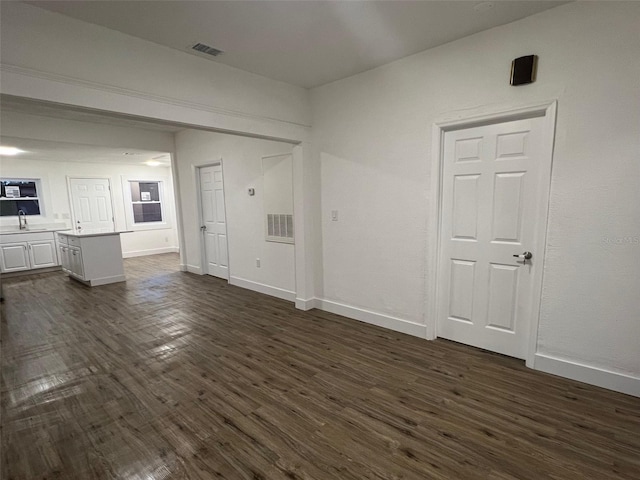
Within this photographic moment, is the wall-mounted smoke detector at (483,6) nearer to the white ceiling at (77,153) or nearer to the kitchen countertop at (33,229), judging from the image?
the white ceiling at (77,153)

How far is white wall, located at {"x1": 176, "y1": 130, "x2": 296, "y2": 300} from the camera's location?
4.71m

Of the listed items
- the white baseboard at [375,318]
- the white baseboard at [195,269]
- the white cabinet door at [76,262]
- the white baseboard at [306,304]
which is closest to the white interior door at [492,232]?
the white baseboard at [375,318]

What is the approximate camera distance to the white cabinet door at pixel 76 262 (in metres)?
5.59

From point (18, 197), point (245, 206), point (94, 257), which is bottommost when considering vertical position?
point (94, 257)

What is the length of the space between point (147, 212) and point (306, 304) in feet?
22.5

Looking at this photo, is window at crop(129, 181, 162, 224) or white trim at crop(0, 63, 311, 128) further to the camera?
window at crop(129, 181, 162, 224)

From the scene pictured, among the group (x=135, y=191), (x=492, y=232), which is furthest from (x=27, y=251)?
(x=492, y=232)

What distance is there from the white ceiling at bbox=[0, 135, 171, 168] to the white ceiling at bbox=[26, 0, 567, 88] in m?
3.73

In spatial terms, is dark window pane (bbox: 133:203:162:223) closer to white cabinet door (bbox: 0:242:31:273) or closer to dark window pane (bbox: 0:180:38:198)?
dark window pane (bbox: 0:180:38:198)

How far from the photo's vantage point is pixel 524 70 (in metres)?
2.48

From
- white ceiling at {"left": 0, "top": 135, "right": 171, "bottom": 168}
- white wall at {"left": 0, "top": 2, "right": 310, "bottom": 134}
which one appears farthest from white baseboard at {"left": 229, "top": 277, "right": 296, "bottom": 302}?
white ceiling at {"left": 0, "top": 135, "right": 171, "bottom": 168}

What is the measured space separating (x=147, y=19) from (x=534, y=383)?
4.12m

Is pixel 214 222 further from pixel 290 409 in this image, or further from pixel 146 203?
pixel 290 409

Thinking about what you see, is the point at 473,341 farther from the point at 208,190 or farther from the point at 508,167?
the point at 208,190
